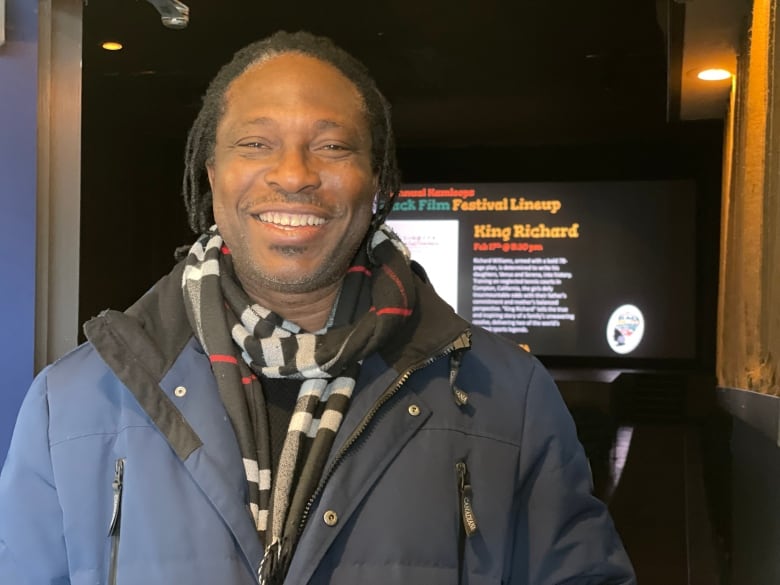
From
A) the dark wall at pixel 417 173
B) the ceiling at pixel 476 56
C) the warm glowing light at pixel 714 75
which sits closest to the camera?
the warm glowing light at pixel 714 75

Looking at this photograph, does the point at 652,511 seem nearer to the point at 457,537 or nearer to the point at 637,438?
the point at 637,438

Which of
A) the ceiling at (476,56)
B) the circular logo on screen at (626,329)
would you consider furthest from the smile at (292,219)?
the circular logo on screen at (626,329)

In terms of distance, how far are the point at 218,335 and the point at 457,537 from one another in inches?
18.0

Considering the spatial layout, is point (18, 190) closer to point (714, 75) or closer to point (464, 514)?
point (464, 514)

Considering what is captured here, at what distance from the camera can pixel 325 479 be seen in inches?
42.7

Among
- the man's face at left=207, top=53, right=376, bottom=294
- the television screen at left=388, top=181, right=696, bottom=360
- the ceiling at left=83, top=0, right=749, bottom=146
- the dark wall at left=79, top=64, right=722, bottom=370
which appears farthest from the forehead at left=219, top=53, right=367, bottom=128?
the television screen at left=388, top=181, right=696, bottom=360

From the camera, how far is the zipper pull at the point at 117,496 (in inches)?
42.9

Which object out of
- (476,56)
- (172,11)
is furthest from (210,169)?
(476,56)

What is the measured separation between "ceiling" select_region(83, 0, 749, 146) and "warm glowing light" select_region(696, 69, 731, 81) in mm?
85

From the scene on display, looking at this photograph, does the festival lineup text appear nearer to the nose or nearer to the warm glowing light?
the warm glowing light

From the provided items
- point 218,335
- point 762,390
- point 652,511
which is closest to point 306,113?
point 218,335

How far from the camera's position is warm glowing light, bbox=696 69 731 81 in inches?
149

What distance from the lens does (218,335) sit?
1.17 meters

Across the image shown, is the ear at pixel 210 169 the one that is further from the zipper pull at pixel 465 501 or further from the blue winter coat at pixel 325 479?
the zipper pull at pixel 465 501
